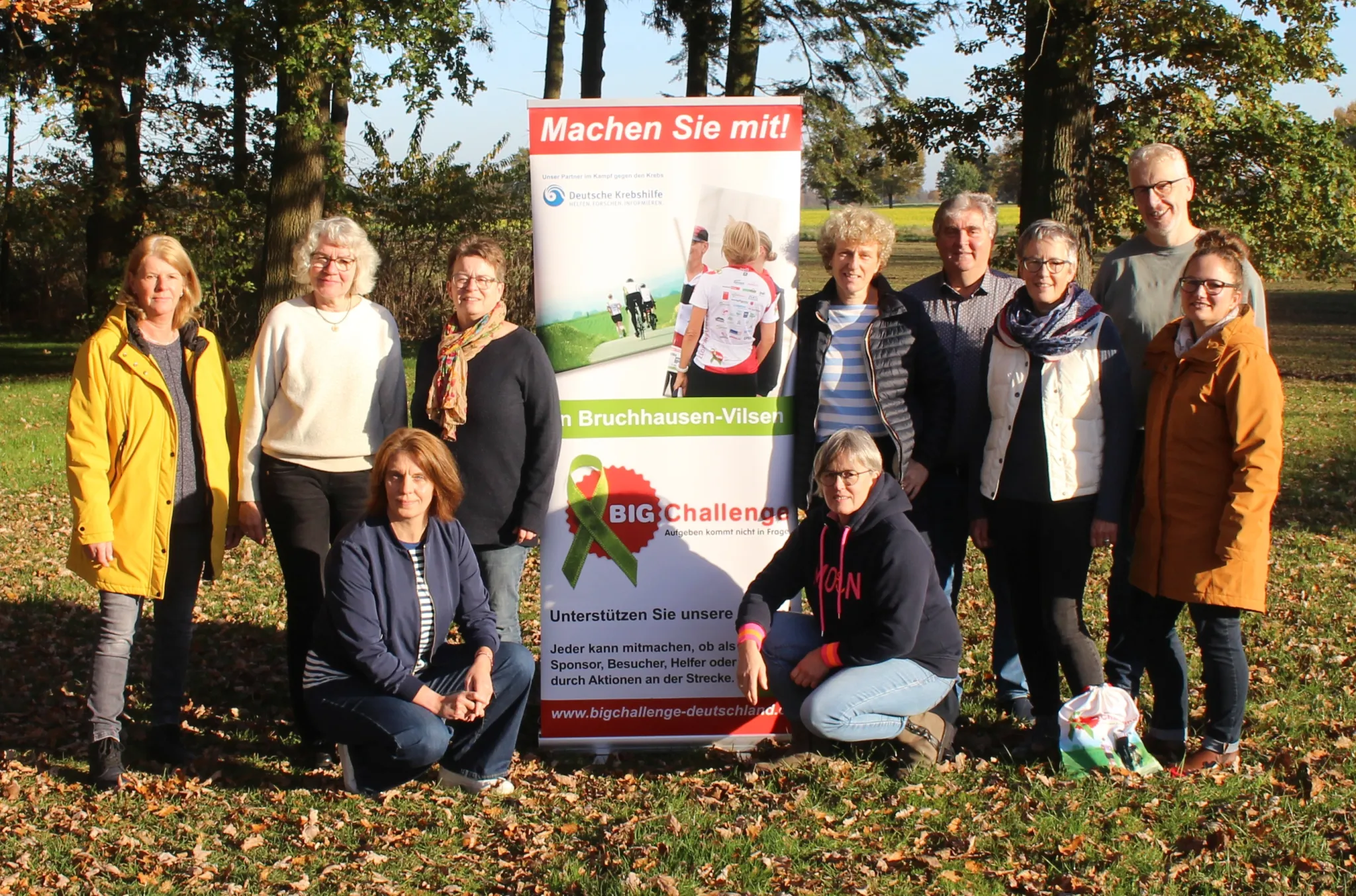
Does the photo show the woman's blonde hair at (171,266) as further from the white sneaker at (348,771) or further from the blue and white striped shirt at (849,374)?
the blue and white striped shirt at (849,374)

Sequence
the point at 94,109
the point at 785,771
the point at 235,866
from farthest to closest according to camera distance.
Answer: the point at 94,109 < the point at 785,771 < the point at 235,866

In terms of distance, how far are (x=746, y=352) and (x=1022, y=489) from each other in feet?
3.59

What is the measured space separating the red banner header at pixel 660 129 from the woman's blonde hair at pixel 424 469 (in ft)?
3.80

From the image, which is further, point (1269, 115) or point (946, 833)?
point (1269, 115)

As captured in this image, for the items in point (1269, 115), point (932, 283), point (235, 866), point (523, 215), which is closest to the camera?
point (235, 866)

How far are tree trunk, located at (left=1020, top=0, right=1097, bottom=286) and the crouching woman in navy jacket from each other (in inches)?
359

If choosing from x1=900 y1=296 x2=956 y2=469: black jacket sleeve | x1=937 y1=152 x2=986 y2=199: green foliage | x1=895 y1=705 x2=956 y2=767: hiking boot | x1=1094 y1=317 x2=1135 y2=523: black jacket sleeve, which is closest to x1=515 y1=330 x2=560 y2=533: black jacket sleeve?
x1=900 y1=296 x2=956 y2=469: black jacket sleeve

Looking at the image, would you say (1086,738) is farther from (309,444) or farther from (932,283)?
(309,444)

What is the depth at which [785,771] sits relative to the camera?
14.3 feet

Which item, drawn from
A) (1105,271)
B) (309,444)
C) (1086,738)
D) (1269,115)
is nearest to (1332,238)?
(1269,115)

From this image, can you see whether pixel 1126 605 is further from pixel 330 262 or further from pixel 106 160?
pixel 106 160

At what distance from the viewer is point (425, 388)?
4.30 m

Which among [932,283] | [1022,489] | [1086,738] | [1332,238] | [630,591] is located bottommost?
[1086,738]

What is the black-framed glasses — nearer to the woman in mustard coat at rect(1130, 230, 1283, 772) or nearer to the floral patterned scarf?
the woman in mustard coat at rect(1130, 230, 1283, 772)
